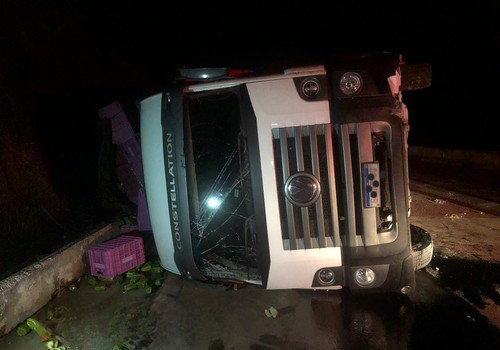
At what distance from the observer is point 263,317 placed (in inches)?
128

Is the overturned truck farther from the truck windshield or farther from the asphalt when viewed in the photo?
the asphalt

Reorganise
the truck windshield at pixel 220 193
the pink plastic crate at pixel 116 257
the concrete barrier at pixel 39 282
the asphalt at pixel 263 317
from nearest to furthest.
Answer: the asphalt at pixel 263 317 → the truck windshield at pixel 220 193 → the concrete barrier at pixel 39 282 → the pink plastic crate at pixel 116 257

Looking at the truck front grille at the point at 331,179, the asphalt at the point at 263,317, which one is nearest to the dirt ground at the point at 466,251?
the asphalt at the point at 263,317

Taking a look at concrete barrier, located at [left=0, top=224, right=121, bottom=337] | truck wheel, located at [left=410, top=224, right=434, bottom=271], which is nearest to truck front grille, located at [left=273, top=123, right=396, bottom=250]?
truck wheel, located at [left=410, top=224, right=434, bottom=271]

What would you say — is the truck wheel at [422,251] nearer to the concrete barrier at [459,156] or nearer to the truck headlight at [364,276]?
the truck headlight at [364,276]

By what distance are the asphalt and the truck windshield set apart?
449 millimetres

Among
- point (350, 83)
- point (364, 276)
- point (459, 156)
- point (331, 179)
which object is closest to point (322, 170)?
point (331, 179)

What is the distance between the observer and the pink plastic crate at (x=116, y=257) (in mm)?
4168

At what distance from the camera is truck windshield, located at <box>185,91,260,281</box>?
324 cm

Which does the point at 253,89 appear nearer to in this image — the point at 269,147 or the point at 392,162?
the point at 269,147

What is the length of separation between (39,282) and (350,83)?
352 centimetres

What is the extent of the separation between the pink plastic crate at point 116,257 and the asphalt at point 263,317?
0.63 ft

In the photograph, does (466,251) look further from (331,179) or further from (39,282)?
(39,282)

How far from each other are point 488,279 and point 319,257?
208 cm
